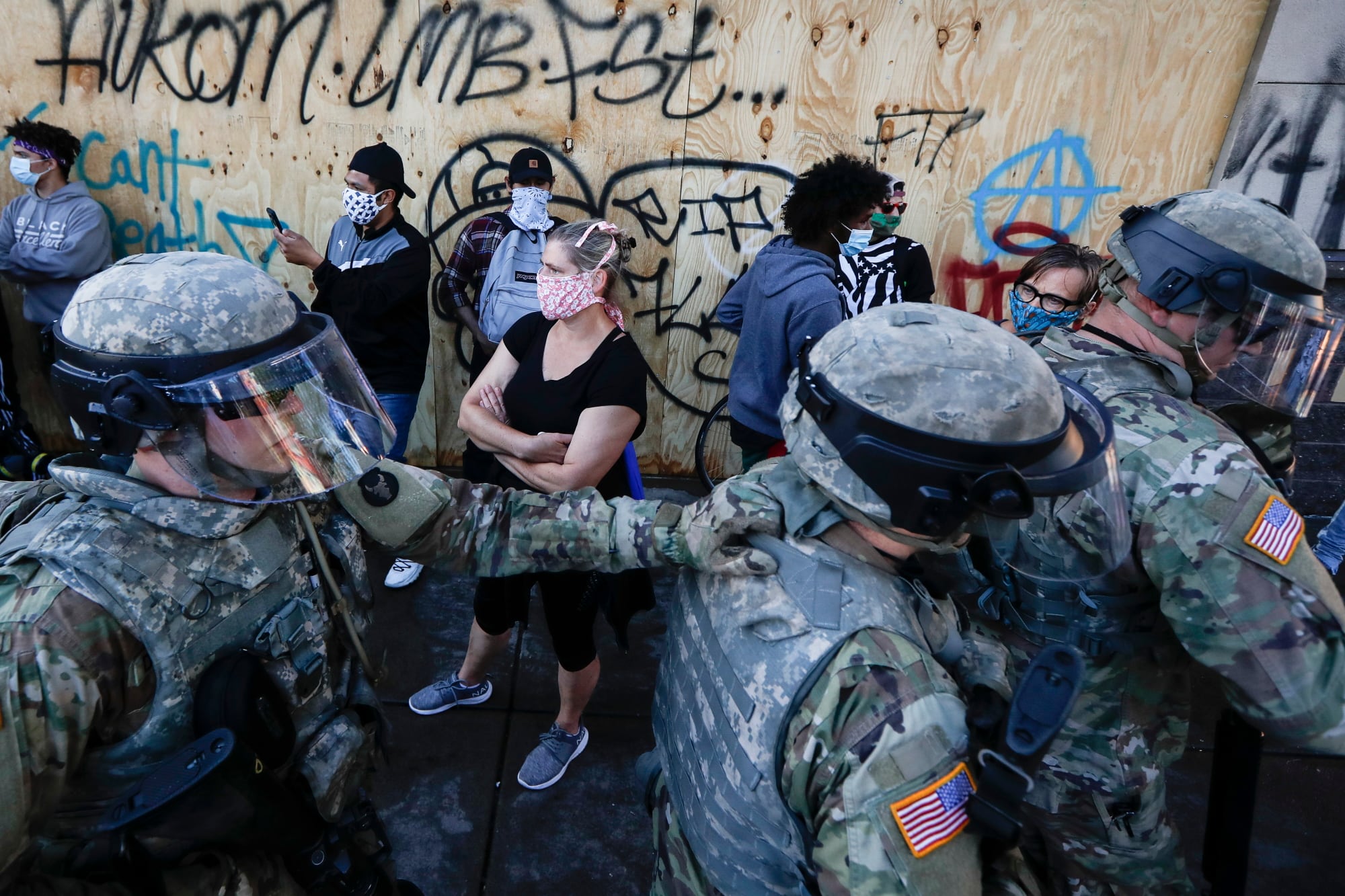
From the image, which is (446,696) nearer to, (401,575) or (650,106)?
(401,575)

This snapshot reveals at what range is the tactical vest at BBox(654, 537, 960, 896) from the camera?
4.02ft

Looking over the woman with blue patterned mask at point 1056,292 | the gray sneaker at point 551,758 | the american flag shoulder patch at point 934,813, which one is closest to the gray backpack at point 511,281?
the gray sneaker at point 551,758

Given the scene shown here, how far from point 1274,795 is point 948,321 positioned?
2.90 metres

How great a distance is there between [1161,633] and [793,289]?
188 cm

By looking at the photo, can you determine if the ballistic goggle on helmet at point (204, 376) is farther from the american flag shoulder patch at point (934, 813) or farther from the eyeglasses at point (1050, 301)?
the eyeglasses at point (1050, 301)

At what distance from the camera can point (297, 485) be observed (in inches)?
58.5

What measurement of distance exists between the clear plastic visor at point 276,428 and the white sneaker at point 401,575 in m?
2.40

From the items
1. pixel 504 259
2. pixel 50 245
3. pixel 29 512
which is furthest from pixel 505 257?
pixel 29 512

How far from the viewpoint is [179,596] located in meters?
1.30

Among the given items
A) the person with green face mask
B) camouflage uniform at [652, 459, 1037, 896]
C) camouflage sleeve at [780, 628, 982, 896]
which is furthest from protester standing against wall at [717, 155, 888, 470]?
camouflage sleeve at [780, 628, 982, 896]

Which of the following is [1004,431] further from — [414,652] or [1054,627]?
[414,652]

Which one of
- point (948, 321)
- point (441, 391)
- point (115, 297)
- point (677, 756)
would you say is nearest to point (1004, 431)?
point (948, 321)

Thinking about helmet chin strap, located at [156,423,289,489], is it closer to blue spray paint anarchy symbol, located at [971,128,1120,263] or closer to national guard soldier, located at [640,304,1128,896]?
national guard soldier, located at [640,304,1128,896]

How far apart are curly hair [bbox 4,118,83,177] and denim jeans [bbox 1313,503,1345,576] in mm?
5478
